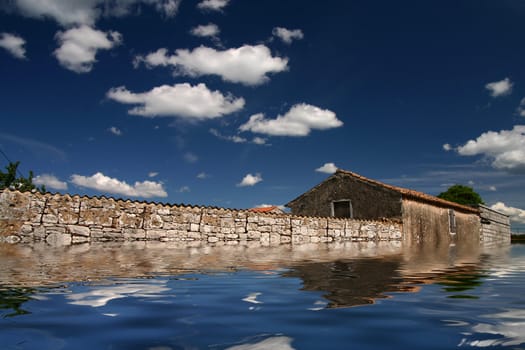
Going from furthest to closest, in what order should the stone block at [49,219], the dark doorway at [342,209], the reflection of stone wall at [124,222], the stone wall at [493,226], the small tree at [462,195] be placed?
the small tree at [462,195] → the stone wall at [493,226] → the dark doorway at [342,209] → the stone block at [49,219] → the reflection of stone wall at [124,222]

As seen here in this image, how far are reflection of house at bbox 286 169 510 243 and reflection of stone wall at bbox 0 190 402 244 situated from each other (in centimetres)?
734

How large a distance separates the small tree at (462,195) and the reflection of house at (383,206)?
16407 millimetres

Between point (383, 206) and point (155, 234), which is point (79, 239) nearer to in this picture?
point (155, 234)

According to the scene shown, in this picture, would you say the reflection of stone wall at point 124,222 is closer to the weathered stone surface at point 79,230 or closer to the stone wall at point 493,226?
the weathered stone surface at point 79,230

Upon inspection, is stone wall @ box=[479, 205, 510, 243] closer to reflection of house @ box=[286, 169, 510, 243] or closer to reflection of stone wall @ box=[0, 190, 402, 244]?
reflection of house @ box=[286, 169, 510, 243]

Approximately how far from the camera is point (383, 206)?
781 inches

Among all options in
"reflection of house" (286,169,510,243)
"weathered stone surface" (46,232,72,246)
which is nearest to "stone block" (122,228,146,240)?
"weathered stone surface" (46,232,72,246)

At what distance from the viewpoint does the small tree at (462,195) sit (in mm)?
39469

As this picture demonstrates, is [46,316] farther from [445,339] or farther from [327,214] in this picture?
[327,214]

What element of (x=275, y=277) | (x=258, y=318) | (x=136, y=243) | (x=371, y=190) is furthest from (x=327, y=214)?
(x=258, y=318)

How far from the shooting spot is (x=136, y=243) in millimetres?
10219

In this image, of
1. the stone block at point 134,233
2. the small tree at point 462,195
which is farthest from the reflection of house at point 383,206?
the small tree at point 462,195

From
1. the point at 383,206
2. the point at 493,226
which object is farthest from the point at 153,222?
the point at 493,226

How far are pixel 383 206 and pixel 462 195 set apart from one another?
80.8ft
